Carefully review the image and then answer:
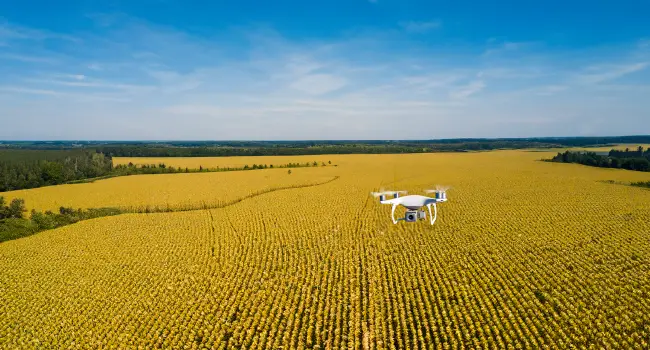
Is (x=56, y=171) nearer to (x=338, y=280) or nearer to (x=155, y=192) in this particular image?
(x=155, y=192)

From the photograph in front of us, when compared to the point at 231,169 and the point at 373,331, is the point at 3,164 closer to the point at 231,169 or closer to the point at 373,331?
the point at 231,169

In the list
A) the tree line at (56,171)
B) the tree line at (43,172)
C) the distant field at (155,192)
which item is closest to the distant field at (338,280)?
the distant field at (155,192)

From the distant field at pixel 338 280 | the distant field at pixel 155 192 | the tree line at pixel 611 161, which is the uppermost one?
the tree line at pixel 611 161

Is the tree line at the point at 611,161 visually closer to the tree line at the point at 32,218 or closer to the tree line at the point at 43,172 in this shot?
the tree line at the point at 32,218

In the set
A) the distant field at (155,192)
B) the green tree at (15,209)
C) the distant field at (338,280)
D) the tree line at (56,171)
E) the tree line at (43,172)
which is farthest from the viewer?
the tree line at (56,171)

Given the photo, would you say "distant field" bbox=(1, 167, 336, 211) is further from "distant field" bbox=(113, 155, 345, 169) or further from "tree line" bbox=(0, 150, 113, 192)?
"distant field" bbox=(113, 155, 345, 169)

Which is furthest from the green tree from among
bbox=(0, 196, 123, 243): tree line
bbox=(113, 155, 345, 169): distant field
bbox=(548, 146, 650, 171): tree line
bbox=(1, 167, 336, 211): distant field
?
bbox=(548, 146, 650, 171): tree line

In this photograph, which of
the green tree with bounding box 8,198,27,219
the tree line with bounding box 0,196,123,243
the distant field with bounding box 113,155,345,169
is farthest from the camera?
the distant field with bounding box 113,155,345,169

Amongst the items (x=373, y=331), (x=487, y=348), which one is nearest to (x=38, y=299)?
(x=373, y=331)

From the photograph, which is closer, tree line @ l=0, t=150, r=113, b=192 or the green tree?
the green tree
